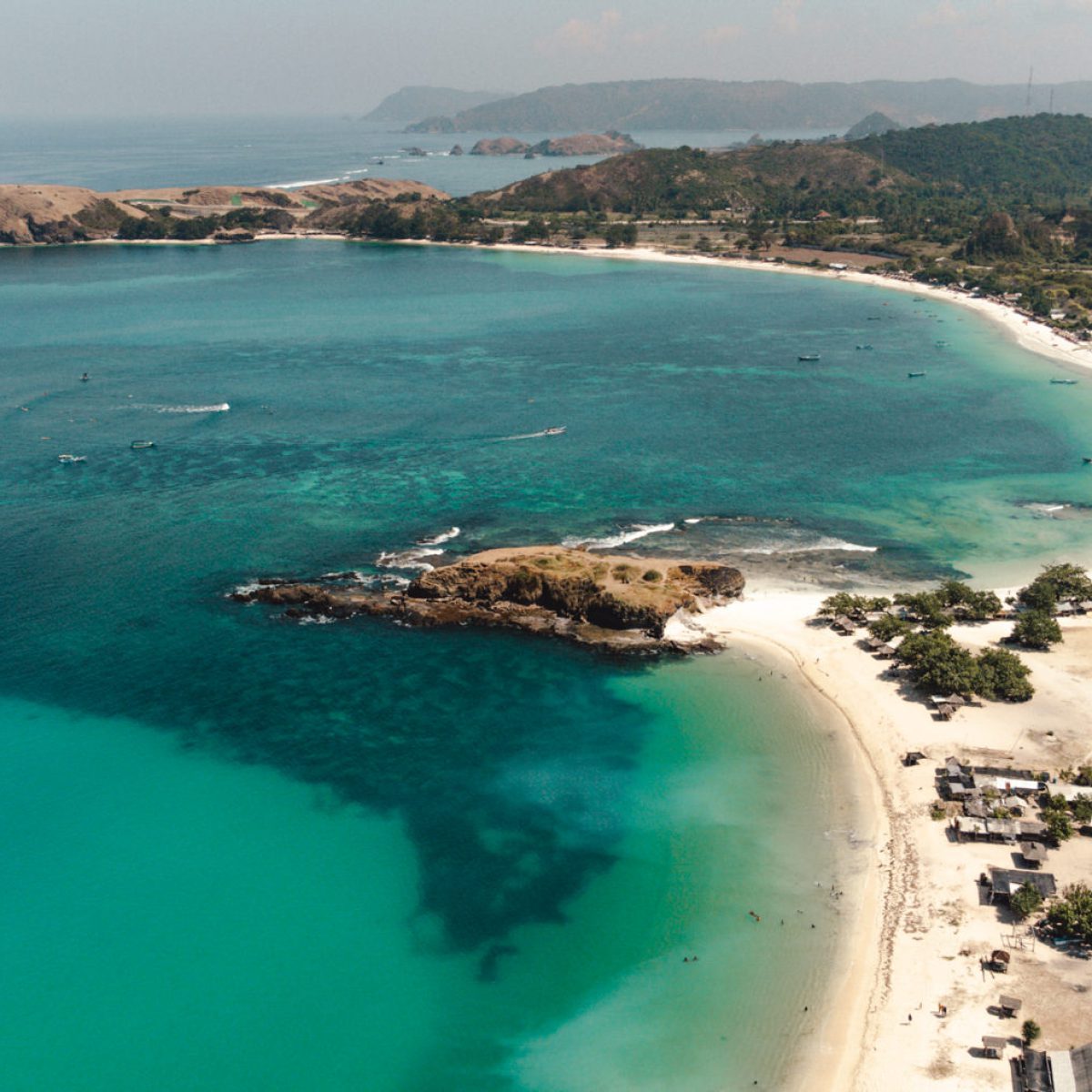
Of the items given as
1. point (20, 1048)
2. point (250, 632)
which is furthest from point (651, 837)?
point (250, 632)

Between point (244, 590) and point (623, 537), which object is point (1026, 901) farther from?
point (244, 590)

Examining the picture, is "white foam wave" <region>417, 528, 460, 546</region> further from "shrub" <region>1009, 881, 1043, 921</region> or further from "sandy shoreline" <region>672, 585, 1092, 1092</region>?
"shrub" <region>1009, 881, 1043, 921</region>

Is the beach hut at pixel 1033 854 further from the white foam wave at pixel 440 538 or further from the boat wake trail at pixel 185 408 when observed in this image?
the boat wake trail at pixel 185 408

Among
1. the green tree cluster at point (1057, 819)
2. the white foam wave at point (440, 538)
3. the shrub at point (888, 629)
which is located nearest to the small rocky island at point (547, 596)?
the white foam wave at point (440, 538)

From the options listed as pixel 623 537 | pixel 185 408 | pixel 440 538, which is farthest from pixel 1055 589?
pixel 185 408

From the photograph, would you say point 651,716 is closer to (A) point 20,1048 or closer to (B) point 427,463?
(A) point 20,1048
